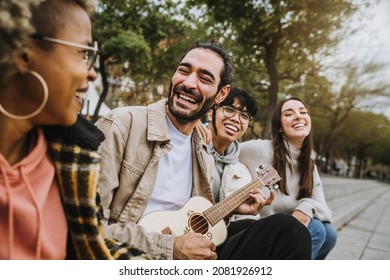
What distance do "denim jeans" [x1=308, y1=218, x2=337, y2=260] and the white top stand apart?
0.18 feet

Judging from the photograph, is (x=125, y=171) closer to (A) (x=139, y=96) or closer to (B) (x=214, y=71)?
(B) (x=214, y=71)

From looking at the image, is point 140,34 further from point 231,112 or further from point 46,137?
point 46,137

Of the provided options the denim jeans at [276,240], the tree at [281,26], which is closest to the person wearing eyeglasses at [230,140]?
the denim jeans at [276,240]

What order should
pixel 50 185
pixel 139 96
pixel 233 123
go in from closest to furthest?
pixel 50 185 < pixel 233 123 < pixel 139 96

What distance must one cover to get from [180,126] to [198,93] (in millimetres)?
206

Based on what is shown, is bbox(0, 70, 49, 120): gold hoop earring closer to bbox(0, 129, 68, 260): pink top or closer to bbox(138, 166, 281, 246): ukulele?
bbox(0, 129, 68, 260): pink top

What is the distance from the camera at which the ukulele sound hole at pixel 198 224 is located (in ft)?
6.24

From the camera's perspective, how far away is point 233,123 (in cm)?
267

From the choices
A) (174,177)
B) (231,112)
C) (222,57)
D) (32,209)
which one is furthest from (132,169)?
(231,112)

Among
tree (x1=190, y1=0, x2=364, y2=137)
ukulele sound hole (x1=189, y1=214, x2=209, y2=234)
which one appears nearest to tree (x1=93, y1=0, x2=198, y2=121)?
tree (x1=190, y1=0, x2=364, y2=137)

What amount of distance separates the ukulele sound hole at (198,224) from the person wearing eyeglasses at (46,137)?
728 millimetres

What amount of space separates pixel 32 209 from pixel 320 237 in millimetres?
2017

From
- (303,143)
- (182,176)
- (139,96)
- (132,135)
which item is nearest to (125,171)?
(132,135)

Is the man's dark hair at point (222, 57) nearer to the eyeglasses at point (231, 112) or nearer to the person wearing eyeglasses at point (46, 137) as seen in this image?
the eyeglasses at point (231, 112)
